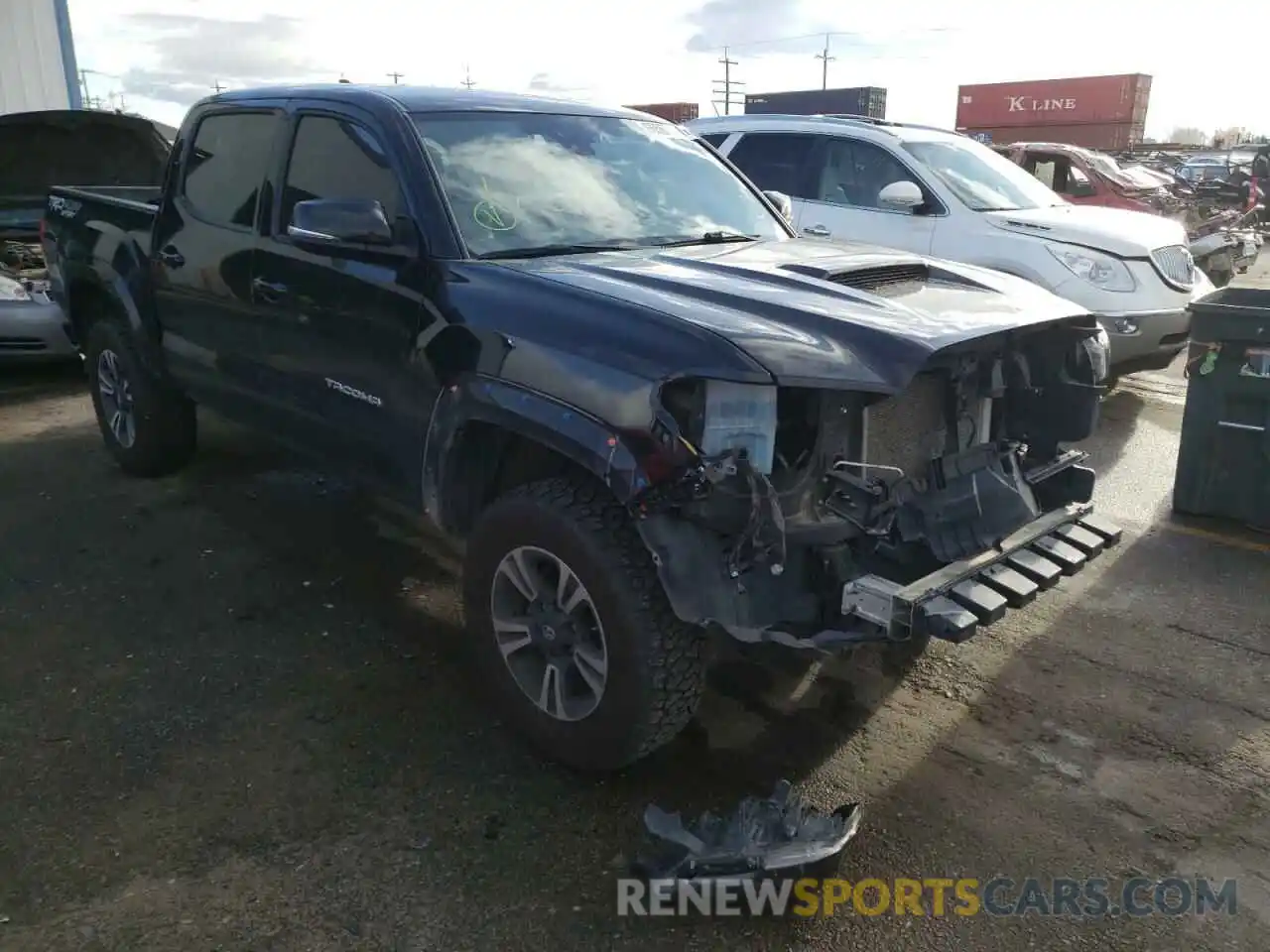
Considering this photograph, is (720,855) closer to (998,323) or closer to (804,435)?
(804,435)

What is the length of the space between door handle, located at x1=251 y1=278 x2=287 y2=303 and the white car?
4.85m

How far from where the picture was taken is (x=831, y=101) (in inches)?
1276

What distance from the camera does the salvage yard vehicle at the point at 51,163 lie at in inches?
322

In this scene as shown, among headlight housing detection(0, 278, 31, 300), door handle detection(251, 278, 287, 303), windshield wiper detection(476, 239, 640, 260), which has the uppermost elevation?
windshield wiper detection(476, 239, 640, 260)

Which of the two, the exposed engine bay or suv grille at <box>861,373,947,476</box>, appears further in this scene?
the exposed engine bay

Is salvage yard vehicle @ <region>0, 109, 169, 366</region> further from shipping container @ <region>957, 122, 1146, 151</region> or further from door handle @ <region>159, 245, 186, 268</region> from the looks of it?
shipping container @ <region>957, 122, 1146, 151</region>

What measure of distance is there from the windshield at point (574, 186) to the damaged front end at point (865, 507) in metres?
1.19

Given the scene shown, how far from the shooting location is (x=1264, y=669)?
381 centimetres

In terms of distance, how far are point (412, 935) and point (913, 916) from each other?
124 cm

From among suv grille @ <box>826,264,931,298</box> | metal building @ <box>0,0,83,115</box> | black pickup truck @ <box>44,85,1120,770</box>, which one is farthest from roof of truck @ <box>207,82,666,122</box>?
metal building @ <box>0,0,83,115</box>

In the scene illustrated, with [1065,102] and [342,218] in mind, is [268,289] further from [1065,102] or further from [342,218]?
[1065,102]

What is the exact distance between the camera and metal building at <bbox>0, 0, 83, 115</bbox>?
1302 cm

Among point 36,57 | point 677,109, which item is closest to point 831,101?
point 677,109

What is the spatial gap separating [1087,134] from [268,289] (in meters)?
40.9
